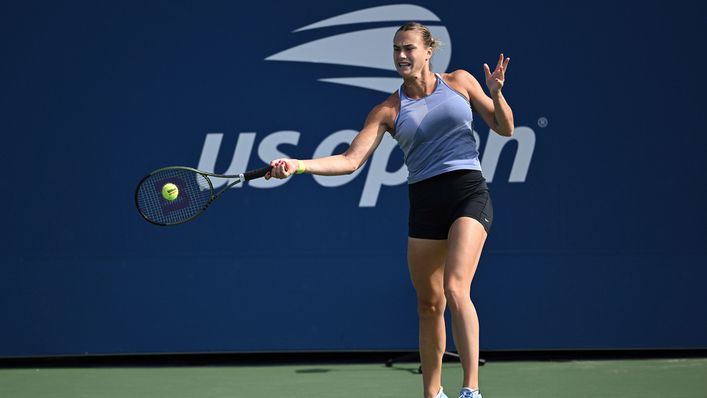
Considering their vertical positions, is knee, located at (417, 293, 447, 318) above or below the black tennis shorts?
below

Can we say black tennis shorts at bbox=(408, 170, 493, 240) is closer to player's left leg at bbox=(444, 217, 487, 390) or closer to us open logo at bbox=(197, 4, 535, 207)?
player's left leg at bbox=(444, 217, 487, 390)

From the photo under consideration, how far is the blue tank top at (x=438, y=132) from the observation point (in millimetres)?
3934

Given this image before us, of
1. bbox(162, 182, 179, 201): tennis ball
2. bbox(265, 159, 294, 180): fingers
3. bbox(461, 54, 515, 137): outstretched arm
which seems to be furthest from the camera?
bbox(162, 182, 179, 201): tennis ball

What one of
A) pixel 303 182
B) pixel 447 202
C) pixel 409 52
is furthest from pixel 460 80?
pixel 303 182

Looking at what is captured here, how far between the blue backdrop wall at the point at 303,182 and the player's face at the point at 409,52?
166 centimetres

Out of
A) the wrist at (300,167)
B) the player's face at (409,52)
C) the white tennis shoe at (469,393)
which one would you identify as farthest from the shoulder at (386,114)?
the white tennis shoe at (469,393)

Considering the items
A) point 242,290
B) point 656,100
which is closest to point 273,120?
point 242,290

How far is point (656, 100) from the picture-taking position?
5582 millimetres

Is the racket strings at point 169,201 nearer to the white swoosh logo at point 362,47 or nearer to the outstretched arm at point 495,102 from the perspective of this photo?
the outstretched arm at point 495,102

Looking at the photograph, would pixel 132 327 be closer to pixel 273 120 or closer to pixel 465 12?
pixel 273 120

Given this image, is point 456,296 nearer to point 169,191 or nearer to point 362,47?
point 169,191

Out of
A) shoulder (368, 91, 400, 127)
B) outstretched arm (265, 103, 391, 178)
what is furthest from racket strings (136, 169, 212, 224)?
shoulder (368, 91, 400, 127)

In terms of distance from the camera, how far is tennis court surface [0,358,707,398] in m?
4.81

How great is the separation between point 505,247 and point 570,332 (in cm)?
59
